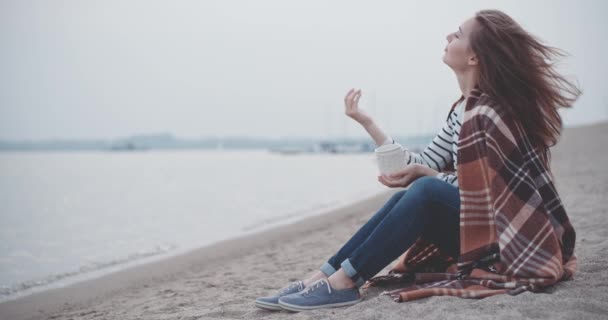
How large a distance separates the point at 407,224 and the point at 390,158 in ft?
1.09

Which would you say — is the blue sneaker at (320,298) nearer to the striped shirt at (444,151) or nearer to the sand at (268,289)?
the sand at (268,289)

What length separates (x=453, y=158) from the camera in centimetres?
282

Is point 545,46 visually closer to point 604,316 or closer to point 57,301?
point 604,316

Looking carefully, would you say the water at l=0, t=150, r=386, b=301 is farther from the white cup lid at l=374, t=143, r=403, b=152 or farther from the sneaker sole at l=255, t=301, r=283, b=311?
the white cup lid at l=374, t=143, r=403, b=152

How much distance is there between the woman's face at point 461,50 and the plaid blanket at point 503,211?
16 cm

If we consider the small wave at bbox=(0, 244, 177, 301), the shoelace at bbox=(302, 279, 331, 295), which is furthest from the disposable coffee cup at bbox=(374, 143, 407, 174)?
the small wave at bbox=(0, 244, 177, 301)

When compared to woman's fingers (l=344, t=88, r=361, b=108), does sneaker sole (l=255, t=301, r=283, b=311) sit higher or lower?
lower

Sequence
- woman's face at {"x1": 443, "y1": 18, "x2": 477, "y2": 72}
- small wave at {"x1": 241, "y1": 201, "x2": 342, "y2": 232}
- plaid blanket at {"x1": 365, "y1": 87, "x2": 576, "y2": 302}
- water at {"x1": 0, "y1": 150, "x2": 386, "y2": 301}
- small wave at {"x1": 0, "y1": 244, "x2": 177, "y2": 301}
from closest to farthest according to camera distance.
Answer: plaid blanket at {"x1": 365, "y1": 87, "x2": 576, "y2": 302}
woman's face at {"x1": 443, "y1": 18, "x2": 477, "y2": 72}
small wave at {"x1": 0, "y1": 244, "x2": 177, "y2": 301}
water at {"x1": 0, "y1": 150, "x2": 386, "y2": 301}
small wave at {"x1": 241, "y1": 201, "x2": 342, "y2": 232}

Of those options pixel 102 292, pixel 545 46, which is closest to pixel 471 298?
pixel 545 46

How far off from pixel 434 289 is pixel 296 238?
500 centimetres

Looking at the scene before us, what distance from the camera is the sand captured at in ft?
7.57

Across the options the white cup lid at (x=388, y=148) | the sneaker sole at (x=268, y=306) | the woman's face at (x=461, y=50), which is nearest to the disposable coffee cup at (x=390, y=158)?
the white cup lid at (x=388, y=148)

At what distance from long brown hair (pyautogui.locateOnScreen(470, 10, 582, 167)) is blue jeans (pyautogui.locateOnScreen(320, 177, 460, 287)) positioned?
0.47 meters

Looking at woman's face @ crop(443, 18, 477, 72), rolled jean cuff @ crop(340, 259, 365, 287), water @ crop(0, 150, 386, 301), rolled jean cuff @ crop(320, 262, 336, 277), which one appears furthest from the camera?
water @ crop(0, 150, 386, 301)
